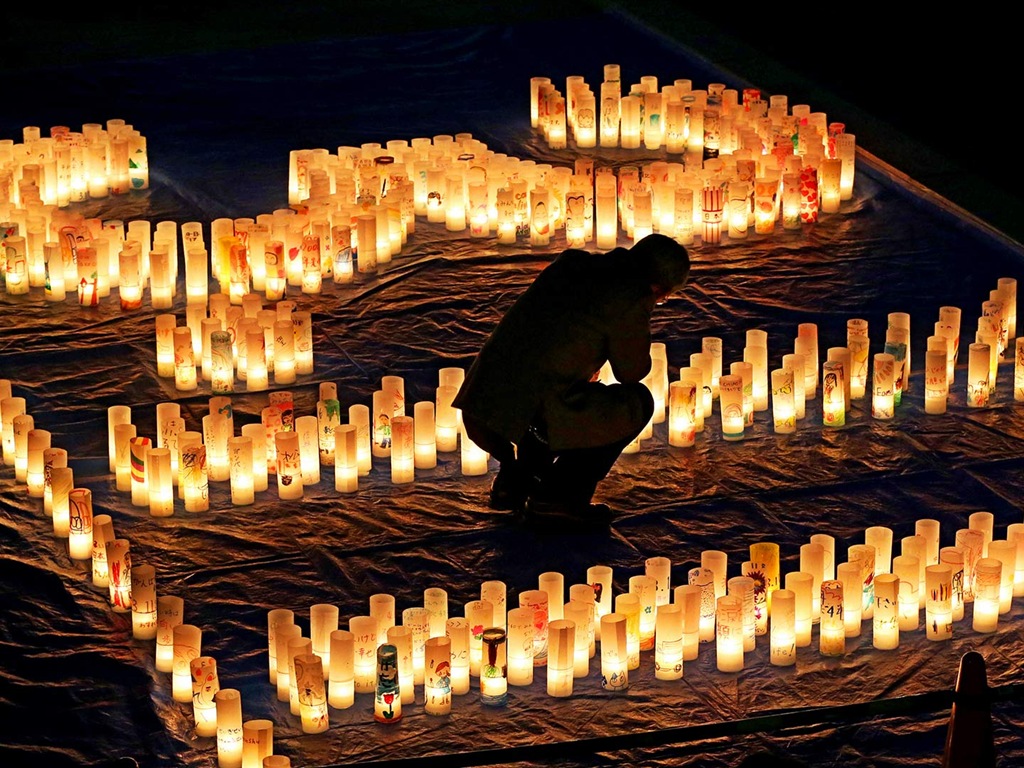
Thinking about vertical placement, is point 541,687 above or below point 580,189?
below

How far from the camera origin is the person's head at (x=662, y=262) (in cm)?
614

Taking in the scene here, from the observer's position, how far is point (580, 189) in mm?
8953

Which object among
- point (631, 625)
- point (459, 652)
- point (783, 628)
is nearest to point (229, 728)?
point (459, 652)

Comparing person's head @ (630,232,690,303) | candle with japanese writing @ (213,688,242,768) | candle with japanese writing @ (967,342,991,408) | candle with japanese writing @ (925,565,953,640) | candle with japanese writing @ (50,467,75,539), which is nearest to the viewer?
candle with japanese writing @ (213,688,242,768)

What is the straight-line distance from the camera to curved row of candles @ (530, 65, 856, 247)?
8883 millimetres

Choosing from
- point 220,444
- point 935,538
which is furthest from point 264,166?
point 935,538

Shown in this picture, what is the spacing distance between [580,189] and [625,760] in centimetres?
425

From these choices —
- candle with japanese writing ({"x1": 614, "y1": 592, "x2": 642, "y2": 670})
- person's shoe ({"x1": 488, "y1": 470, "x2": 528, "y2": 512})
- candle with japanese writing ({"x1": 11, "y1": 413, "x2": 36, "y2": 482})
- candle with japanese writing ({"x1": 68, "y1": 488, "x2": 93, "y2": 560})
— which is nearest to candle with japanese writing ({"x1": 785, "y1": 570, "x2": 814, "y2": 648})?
candle with japanese writing ({"x1": 614, "y1": 592, "x2": 642, "y2": 670})

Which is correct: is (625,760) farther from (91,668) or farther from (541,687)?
(91,668)

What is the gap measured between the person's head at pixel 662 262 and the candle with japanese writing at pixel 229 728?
6.48ft

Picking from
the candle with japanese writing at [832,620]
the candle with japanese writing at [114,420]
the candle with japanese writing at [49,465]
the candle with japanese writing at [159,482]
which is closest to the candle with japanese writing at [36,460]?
the candle with japanese writing at [49,465]

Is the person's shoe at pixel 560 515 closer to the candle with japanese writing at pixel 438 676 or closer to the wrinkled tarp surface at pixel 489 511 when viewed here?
the wrinkled tarp surface at pixel 489 511

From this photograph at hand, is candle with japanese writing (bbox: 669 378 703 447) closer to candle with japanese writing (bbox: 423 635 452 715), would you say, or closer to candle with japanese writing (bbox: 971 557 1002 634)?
candle with japanese writing (bbox: 971 557 1002 634)

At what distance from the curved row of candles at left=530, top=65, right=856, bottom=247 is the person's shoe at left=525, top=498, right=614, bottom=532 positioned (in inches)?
105
